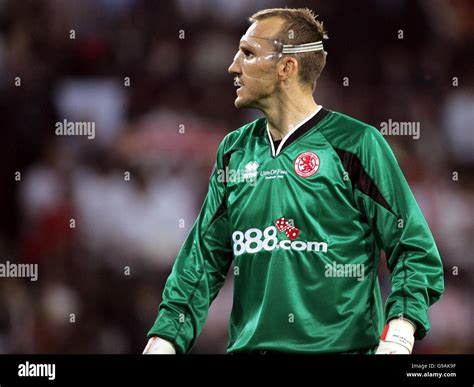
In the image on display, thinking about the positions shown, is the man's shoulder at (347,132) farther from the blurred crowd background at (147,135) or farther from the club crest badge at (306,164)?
the blurred crowd background at (147,135)

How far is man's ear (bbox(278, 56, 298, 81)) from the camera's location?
123 inches

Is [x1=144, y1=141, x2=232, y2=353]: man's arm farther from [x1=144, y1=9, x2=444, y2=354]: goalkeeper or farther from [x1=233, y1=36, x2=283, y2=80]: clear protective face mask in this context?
[x1=233, y1=36, x2=283, y2=80]: clear protective face mask

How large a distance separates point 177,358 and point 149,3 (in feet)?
9.64

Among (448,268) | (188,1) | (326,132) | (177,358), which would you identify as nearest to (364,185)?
(326,132)

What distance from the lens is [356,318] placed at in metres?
2.83

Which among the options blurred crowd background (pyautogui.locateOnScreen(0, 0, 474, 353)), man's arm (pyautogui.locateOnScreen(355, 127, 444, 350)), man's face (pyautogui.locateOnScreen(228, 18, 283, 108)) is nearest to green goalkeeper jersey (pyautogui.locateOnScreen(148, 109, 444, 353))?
man's arm (pyautogui.locateOnScreen(355, 127, 444, 350))

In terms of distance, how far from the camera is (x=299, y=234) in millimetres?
2881

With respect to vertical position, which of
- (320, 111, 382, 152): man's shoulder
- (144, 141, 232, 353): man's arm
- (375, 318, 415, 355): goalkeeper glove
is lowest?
(375, 318, 415, 355): goalkeeper glove

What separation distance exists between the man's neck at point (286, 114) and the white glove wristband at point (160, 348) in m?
0.78

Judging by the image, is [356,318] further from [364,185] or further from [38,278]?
[38,278]

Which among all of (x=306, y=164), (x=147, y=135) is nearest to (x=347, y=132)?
(x=306, y=164)

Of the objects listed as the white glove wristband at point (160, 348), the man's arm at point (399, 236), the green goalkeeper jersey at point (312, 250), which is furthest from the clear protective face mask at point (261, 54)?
the white glove wristband at point (160, 348)

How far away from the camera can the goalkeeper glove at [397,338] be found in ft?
8.50

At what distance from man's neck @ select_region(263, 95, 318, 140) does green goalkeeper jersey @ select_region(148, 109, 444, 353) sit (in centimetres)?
4
